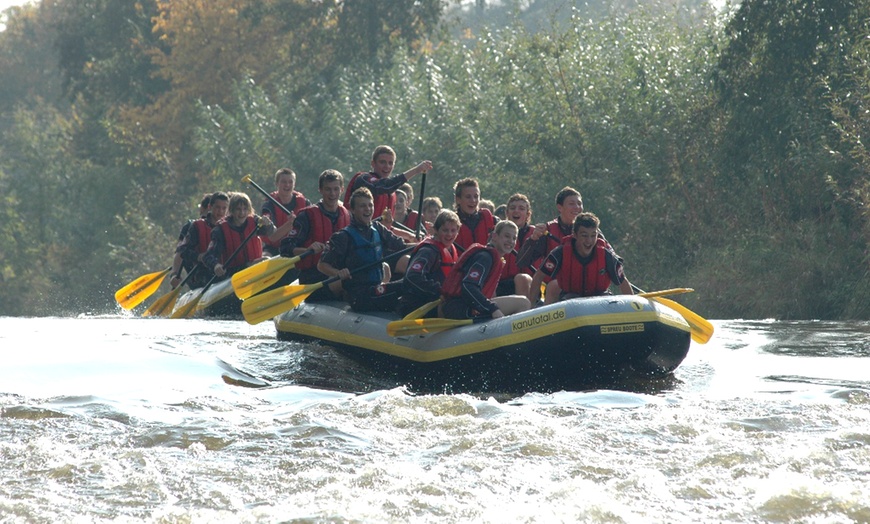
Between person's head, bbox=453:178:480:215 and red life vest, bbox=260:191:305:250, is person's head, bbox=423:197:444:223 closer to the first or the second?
red life vest, bbox=260:191:305:250

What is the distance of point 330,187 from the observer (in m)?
9.92

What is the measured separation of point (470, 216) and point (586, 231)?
70.2 inches

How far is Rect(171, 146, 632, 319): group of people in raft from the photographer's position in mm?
7949

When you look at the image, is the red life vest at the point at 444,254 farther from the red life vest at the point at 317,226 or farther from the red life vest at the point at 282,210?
the red life vest at the point at 282,210

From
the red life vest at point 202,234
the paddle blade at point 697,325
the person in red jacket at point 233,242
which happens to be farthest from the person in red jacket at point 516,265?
the red life vest at point 202,234

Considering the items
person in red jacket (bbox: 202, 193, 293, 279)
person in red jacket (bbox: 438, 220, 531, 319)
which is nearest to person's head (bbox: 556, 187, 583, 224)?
person in red jacket (bbox: 438, 220, 531, 319)

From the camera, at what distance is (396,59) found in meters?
22.7

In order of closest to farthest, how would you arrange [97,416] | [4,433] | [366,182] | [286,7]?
[4,433]
[97,416]
[366,182]
[286,7]

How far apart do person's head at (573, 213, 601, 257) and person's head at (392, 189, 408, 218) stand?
154 inches

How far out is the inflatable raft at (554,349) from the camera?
23.8 feet

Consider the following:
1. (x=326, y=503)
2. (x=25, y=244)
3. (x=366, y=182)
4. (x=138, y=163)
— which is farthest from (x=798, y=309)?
(x=25, y=244)

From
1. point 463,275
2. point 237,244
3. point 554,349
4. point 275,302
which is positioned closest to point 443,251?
point 463,275

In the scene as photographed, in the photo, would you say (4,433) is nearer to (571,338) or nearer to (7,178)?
(571,338)

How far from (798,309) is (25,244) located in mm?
21435
